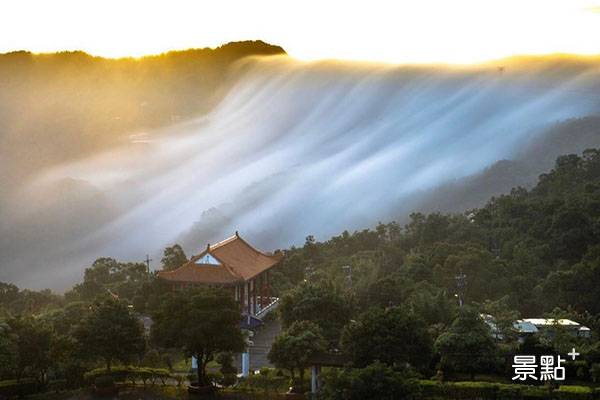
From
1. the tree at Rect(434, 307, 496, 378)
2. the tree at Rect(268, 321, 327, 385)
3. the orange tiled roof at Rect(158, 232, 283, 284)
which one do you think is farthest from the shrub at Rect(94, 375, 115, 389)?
the tree at Rect(434, 307, 496, 378)

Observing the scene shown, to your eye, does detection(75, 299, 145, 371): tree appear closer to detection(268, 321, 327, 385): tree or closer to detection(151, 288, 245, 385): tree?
detection(151, 288, 245, 385): tree

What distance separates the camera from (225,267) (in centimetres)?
2803

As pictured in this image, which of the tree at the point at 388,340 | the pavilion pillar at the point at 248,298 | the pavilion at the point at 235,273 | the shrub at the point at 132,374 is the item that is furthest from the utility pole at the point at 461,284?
the shrub at the point at 132,374

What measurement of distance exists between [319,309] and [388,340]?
4486 mm

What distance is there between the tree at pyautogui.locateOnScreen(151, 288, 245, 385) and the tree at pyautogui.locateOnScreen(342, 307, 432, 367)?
3278mm

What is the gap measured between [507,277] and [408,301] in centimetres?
528

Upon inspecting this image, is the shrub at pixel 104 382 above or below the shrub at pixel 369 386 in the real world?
below

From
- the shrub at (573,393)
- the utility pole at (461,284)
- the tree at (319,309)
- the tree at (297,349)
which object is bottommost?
the shrub at (573,393)

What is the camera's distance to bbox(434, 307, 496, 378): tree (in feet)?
61.9

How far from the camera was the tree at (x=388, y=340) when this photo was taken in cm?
1797

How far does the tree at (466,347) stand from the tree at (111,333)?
797cm

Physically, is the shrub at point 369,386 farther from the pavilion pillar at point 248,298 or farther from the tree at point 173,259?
the tree at point 173,259

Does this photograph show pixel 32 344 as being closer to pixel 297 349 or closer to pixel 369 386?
pixel 297 349

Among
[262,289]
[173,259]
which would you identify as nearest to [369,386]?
[262,289]
